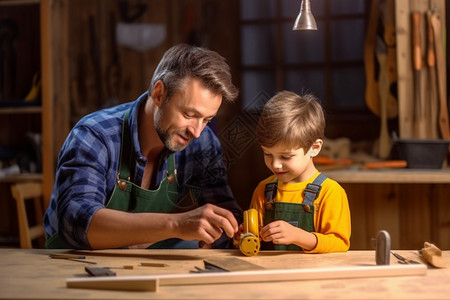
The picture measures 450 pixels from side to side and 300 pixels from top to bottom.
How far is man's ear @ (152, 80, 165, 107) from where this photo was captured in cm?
235

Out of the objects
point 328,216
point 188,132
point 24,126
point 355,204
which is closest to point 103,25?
point 24,126

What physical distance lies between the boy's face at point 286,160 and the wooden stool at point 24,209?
2090 millimetres

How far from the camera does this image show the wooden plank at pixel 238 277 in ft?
5.16

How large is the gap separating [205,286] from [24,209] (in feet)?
8.07

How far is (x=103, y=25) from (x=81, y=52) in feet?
0.91

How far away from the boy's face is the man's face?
26cm

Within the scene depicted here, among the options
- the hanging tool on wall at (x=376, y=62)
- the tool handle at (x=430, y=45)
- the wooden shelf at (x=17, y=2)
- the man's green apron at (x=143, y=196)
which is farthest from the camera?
the wooden shelf at (x=17, y=2)

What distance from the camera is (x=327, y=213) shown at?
2.16m

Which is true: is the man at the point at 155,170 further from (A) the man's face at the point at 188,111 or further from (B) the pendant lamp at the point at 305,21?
(B) the pendant lamp at the point at 305,21

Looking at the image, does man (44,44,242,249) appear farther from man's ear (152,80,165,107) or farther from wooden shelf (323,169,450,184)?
wooden shelf (323,169,450,184)

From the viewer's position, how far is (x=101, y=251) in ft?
6.79

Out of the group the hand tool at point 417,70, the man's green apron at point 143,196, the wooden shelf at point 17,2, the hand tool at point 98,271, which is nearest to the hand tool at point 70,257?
the hand tool at point 98,271

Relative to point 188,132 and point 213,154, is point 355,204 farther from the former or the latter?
point 188,132

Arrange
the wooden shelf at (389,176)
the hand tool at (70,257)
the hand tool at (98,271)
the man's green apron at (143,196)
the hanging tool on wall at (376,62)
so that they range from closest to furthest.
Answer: the hand tool at (98,271) → the hand tool at (70,257) → the man's green apron at (143,196) → the wooden shelf at (389,176) → the hanging tool on wall at (376,62)
